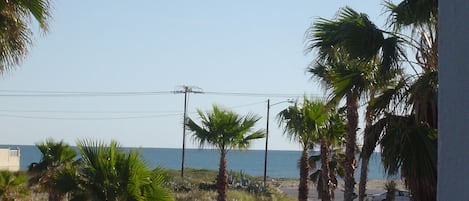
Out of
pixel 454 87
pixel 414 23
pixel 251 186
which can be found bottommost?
pixel 251 186

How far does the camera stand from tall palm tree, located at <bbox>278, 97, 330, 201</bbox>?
91.2 ft

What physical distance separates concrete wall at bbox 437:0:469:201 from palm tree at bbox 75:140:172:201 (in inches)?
320

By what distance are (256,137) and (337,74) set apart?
12451mm

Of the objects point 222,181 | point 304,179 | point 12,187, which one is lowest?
point 12,187

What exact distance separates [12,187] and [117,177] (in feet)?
36.1

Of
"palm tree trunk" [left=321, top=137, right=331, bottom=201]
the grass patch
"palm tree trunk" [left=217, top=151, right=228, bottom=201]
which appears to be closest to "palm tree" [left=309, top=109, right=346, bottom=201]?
"palm tree trunk" [left=321, top=137, right=331, bottom=201]

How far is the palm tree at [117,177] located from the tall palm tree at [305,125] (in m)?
11.4

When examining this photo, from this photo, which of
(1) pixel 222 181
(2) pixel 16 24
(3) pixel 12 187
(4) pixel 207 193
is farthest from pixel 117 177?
(4) pixel 207 193

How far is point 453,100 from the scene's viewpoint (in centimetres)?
858

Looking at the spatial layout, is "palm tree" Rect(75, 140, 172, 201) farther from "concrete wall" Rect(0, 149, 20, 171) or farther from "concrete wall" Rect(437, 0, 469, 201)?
"concrete wall" Rect(0, 149, 20, 171)

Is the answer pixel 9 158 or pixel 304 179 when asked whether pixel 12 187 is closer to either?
pixel 304 179

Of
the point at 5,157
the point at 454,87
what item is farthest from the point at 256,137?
the point at 5,157

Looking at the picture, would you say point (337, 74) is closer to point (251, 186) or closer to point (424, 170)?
point (424, 170)

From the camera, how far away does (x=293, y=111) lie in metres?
29.0
